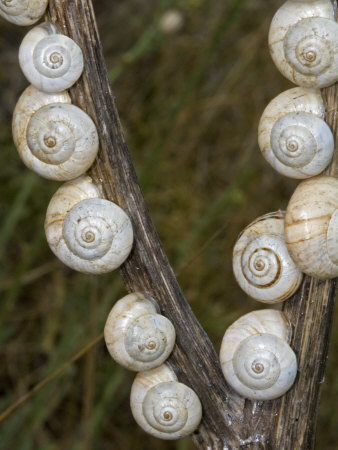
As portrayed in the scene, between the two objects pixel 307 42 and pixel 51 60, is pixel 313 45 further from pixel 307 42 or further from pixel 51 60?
pixel 51 60

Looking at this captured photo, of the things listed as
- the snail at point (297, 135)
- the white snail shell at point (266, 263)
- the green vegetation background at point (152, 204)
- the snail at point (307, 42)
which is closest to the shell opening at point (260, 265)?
the white snail shell at point (266, 263)

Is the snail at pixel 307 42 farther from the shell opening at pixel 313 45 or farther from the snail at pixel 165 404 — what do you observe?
the snail at pixel 165 404

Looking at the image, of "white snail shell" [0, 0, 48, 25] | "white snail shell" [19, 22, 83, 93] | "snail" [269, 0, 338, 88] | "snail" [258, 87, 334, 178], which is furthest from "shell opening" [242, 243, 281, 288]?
"white snail shell" [0, 0, 48, 25]

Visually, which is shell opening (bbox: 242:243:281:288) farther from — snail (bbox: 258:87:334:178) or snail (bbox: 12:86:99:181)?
snail (bbox: 12:86:99:181)

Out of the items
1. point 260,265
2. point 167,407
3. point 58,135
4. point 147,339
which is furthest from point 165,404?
point 58,135

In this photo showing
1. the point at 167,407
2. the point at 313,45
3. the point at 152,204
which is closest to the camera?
the point at 313,45

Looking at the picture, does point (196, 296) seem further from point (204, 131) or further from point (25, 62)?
point (25, 62)
